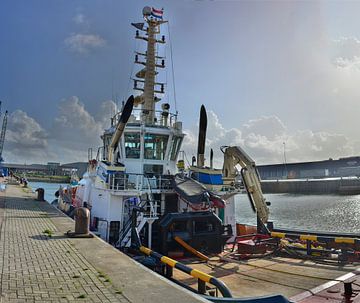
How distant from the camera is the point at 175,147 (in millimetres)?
16578

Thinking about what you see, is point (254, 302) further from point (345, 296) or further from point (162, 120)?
point (162, 120)

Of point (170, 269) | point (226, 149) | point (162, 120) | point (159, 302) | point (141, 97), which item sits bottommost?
point (170, 269)

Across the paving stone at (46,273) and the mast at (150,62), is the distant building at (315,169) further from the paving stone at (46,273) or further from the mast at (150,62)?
the paving stone at (46,273)

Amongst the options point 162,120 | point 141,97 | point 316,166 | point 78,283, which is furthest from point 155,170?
point 316,166

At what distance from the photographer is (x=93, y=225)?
1409 centimetres

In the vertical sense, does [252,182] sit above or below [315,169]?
below

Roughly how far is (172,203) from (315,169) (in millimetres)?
122450

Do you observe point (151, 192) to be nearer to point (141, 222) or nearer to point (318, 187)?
point (141, 222)

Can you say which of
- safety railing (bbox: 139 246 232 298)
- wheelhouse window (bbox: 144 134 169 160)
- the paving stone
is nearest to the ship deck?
safety railing (bbox: 139 246 232 298)

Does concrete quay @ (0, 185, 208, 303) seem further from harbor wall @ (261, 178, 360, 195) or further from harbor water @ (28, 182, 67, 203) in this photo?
harbor wall @ (261, 178, 360, 195)

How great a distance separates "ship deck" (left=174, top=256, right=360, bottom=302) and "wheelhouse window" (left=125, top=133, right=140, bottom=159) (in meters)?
6.60

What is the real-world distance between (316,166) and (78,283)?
13028 centimetres

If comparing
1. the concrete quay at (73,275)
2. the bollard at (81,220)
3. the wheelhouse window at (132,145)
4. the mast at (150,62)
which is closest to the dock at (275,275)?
the concrete quay at (73,275)

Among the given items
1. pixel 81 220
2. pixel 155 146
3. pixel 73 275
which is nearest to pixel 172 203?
pixel 155 146
